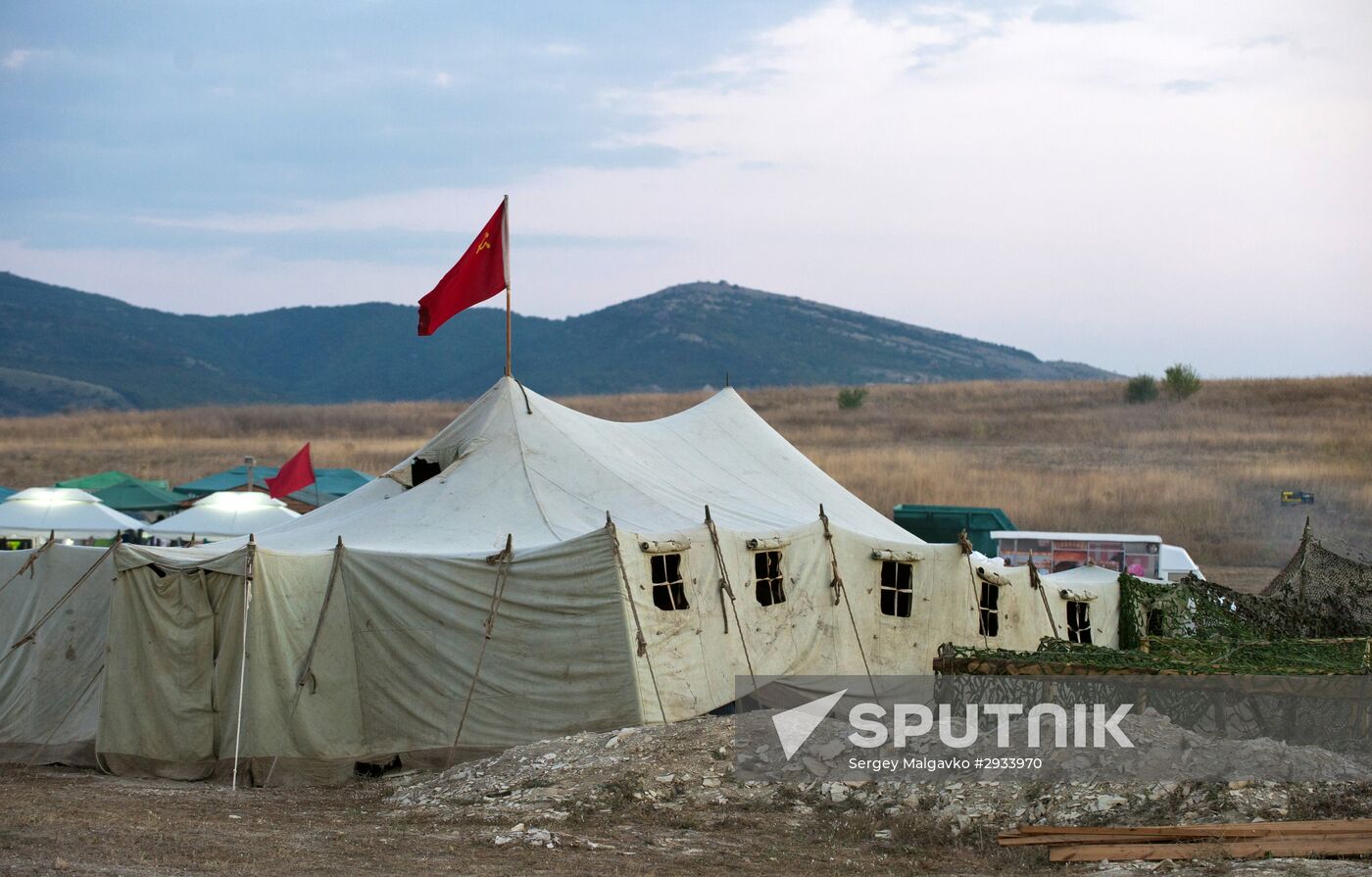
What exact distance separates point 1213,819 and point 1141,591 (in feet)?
27.8

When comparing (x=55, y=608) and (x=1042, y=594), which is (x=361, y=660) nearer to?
(x=55, y=608)

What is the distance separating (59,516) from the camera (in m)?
23.4

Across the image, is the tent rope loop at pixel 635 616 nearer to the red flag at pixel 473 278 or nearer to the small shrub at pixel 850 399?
the red flag at pixel 473 278

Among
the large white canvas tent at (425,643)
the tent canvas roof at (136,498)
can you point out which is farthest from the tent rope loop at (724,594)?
the tent canvas roof at (136,498)

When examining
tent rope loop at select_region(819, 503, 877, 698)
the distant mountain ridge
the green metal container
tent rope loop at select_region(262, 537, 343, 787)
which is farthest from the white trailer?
the distant mountain ridge

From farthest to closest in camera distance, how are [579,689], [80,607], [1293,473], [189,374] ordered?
1. [189,374]
2. [1293,473]
3. [80,607]
4. [579,689]

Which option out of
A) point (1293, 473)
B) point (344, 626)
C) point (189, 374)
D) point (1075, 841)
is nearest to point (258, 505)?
point (344, 626)

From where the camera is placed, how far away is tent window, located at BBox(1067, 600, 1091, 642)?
51.9 feet

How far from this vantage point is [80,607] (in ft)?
43.9

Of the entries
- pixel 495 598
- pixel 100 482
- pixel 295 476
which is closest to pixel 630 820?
pixel 495 598

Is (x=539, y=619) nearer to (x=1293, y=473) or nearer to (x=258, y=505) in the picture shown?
(x=258, y=505)

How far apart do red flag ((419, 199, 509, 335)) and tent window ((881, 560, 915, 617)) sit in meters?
5.15

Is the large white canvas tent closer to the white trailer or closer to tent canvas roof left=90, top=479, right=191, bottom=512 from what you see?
the white trailer

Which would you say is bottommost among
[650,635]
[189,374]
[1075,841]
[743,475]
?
[1075,841]
